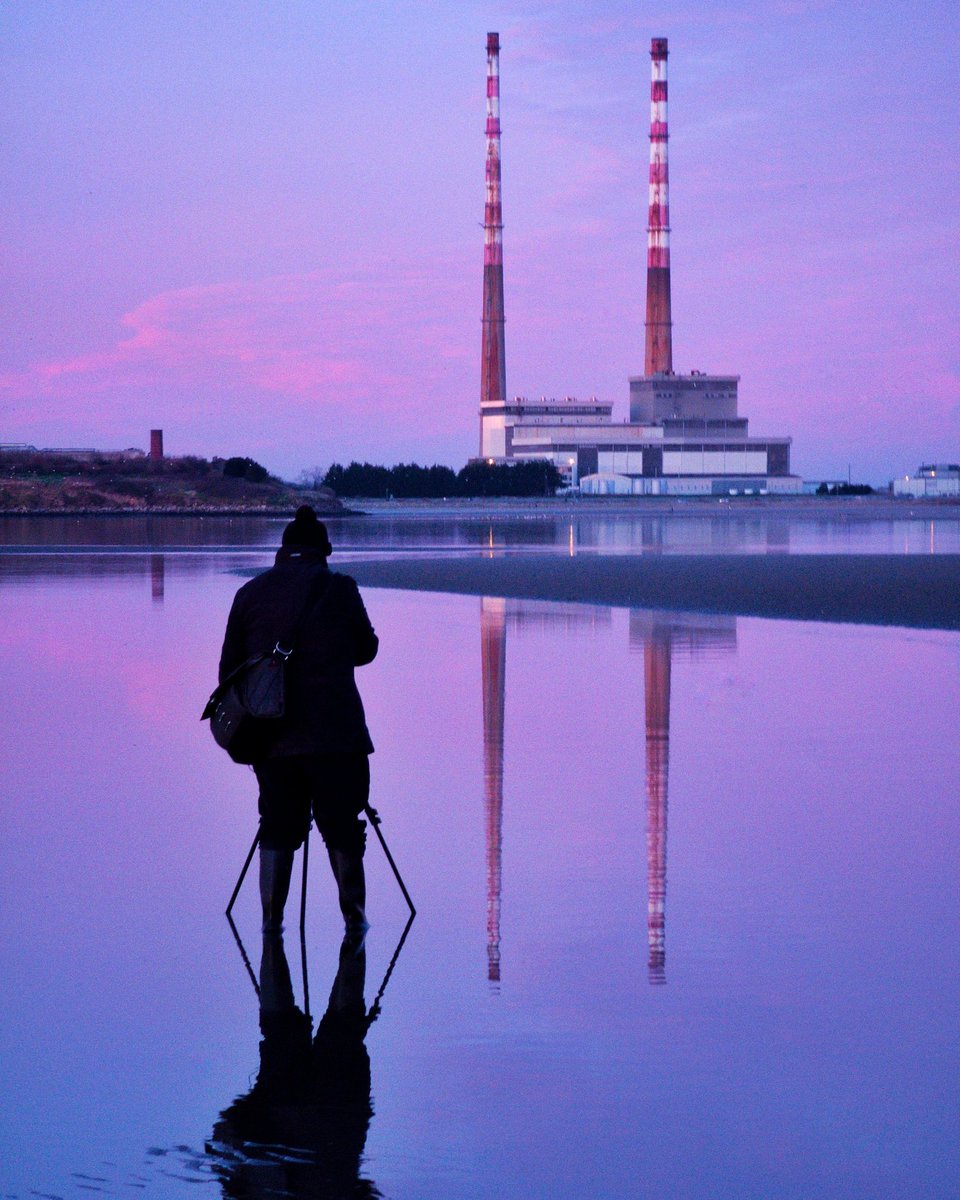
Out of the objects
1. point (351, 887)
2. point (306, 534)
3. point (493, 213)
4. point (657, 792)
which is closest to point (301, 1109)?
point (351, 887)

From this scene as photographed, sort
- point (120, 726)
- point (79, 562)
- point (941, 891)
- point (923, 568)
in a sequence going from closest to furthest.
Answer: point (941, 891), point (120, 726), point (923, 568), point (79, 562)

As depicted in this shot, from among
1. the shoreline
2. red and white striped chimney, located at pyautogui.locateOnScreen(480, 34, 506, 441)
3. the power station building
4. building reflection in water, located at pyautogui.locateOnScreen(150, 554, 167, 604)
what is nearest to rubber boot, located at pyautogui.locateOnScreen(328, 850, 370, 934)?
building reflection in water, located at pyautogui.locateOnScreen(150, 554, 167, 604)

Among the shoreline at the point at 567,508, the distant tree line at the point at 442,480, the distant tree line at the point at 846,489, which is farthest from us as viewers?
the distant tree line at the point at 846,489

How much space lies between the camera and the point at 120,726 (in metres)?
14.5

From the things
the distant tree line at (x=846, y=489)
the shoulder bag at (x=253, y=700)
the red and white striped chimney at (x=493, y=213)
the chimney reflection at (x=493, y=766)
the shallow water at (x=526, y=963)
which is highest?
the red and white striped chimney at (x=493, y=213)

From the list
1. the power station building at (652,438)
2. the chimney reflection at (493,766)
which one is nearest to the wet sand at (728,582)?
the chimney reflection at (493,766)

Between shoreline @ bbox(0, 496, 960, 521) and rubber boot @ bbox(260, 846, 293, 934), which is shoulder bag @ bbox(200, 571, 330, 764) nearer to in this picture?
rubber boot @ bbox(260, 846, 293, 934)

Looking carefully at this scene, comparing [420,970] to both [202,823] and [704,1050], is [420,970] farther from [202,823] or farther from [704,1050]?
[202,823]

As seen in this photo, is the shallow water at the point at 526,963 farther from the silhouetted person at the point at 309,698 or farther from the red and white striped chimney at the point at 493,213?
the red and white striped chimney at the point at 493,213

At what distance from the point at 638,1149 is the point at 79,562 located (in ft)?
158

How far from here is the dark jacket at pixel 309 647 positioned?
7.25 m

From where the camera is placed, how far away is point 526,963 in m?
7.09

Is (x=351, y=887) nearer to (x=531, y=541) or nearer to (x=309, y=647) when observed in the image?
(x=309, y=647)

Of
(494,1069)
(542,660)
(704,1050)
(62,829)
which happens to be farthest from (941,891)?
(542,660)
